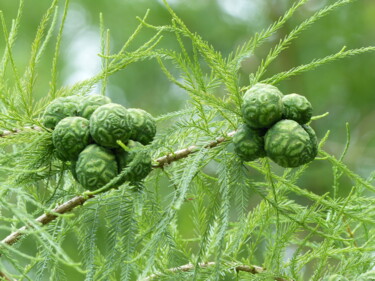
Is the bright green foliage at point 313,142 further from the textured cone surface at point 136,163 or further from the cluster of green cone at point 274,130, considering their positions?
the textured cone surface at point 136,163

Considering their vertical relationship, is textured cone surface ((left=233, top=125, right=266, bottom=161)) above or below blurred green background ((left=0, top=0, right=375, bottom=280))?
below

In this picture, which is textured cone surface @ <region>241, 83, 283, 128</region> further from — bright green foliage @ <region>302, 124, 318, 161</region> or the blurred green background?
the blurred green background

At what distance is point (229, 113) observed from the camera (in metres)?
0.83

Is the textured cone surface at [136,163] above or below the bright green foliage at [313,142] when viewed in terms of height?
below

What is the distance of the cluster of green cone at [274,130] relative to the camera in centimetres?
74

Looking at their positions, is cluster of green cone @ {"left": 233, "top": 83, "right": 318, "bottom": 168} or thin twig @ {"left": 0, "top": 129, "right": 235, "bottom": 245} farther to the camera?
thin twig @ {"left": 0, "top": 129, "right": 235, "bottom": 245}

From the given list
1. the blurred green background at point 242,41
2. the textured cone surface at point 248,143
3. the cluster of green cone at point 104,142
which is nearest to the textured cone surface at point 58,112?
the cluster of green cone at point 104,142

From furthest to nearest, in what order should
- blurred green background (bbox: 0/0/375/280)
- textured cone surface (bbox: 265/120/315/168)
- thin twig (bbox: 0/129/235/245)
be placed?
1. blurred green background (bbox: 0/0/375/280)
2. thin twig (bbox: 0/129/235/245)
3. textured cone surface (bbox: 265/120/315/168)

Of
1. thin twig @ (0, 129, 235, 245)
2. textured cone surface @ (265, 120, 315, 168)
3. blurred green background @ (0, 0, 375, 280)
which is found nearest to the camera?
textured cone surface @ (265, 120, 315, 168)

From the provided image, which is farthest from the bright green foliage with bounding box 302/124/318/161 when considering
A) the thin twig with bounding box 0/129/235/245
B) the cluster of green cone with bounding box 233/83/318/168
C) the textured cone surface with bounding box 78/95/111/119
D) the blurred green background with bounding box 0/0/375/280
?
the blurred green background with bounding box 0/0/375/280

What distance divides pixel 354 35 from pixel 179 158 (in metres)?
3.53

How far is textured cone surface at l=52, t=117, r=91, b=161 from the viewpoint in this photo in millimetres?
767

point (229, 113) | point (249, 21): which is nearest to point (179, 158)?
point (229, 113)

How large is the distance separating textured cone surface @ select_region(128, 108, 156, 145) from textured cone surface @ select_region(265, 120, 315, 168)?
15 cm
